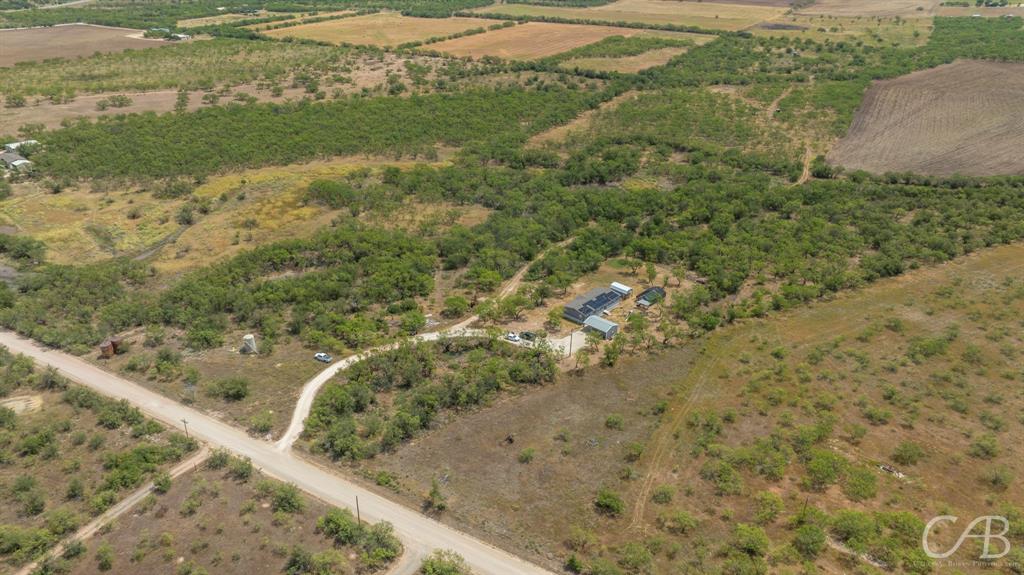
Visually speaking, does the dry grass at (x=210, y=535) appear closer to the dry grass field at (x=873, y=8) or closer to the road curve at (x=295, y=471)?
the road curve at (x=295, y=471)

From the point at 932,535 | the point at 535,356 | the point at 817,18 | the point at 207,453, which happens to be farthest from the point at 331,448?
the point at 817,18

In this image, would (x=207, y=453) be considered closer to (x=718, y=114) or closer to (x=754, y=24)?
(x=718, y=114)

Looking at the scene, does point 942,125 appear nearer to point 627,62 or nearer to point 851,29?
point 627,62

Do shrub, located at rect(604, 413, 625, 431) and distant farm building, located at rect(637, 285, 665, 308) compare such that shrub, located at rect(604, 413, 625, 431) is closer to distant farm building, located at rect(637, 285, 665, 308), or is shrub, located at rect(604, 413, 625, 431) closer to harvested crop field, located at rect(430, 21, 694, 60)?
distant farm building, located at rect(637, 285, 665, 308)

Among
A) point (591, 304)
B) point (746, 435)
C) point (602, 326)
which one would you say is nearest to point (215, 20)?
point (591, 304)

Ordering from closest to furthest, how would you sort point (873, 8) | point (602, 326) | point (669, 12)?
1. point (602, 326)
2. point (669, 12)
3. point (873, 8)

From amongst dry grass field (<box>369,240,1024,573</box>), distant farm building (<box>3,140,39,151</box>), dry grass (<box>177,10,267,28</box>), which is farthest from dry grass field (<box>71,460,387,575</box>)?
dry grass (<box>177,10,267,28</box>)
